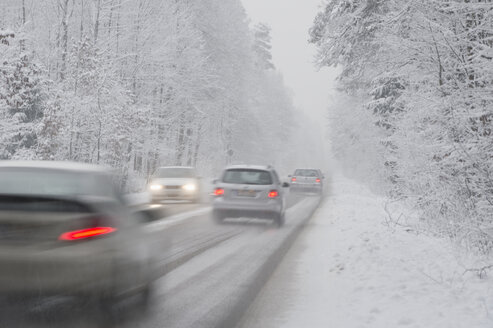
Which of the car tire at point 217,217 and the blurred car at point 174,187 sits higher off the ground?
the blurred car at point 174,187

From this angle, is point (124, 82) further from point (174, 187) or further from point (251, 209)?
point (251, 209)

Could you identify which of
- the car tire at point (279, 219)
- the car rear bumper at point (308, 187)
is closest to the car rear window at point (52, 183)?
the car tire at point (279, 219)

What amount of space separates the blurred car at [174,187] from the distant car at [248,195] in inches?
224

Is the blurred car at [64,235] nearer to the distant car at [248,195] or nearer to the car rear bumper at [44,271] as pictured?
the car rear bumper at [44,271]

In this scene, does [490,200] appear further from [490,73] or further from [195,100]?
[195,100]

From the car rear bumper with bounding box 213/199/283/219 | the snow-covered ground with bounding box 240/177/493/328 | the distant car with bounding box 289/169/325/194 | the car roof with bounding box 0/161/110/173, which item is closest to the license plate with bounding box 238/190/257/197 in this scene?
the car rear bumper with bounding box 213/199/283/219

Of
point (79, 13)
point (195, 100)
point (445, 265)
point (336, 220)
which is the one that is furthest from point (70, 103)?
point (445, 265)

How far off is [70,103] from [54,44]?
201 inches

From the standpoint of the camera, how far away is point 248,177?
14586 mm

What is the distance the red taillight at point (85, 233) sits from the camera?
4.44 m

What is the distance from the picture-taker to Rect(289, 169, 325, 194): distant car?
3170 cm

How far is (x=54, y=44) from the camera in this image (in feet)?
75.7

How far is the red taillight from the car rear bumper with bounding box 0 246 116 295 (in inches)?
4.0

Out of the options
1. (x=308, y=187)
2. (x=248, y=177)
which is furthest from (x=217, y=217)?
(x=308, y=187)
